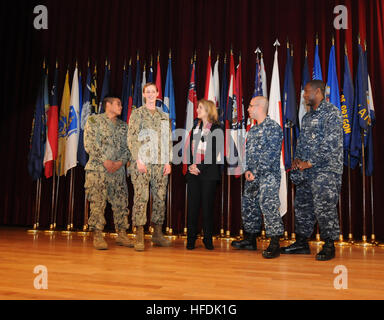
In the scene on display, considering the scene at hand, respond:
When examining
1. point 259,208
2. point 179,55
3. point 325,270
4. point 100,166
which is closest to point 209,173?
point 259,208

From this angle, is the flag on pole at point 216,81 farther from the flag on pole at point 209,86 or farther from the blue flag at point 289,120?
the blue flag at point 289,120

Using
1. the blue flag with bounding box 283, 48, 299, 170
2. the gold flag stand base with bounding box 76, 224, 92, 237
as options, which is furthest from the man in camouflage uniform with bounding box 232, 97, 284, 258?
the gold flag stand base with bounding box 76, 224, 92, 237

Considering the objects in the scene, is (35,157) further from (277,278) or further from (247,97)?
(277,278)

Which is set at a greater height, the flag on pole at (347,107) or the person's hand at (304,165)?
the flag on pole at (347,107)

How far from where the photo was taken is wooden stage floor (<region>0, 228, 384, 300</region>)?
1764 millimetres

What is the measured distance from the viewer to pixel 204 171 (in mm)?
3512

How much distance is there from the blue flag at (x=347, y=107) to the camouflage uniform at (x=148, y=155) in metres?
2.25

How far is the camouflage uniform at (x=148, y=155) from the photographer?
341 cm

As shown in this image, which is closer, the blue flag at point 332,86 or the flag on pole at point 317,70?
the blue flag at point 332,86

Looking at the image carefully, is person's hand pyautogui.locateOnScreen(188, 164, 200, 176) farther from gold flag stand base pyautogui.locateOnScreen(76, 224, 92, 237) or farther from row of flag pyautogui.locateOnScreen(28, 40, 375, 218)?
gold flag stand base pyautogui.locateOnScreen(76, 224, 92, 237)

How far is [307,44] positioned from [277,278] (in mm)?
3779

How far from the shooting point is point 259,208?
347 centimetres

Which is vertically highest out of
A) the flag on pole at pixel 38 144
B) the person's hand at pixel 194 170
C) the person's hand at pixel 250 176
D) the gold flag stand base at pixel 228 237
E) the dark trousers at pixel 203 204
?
the flag on pole at pixel 38 144

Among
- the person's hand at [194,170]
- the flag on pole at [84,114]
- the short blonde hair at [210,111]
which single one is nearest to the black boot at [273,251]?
the person's hand at [194,170]
